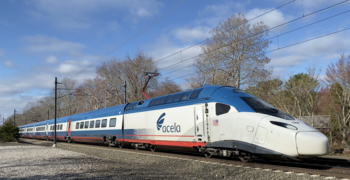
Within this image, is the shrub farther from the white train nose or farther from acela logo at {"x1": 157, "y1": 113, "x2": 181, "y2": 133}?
the white train nose

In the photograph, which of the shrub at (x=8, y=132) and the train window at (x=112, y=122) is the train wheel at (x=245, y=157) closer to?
the train window at (x=112, y=122)

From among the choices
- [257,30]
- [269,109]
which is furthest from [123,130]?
[257,30]

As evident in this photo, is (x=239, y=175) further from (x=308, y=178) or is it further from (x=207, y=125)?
(x=207, y=125)

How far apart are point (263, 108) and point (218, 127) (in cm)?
188

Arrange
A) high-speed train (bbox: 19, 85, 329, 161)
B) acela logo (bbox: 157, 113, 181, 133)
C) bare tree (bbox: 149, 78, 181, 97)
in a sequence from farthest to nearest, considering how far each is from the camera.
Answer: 1. bare tree (bbox: 149, 78, 181, 97)
2. acela logo (bbox: 157, 113, 181, 133)
3. high-speed train (bbox: 19, 85, 329, 161)

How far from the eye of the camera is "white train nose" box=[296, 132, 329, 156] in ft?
26.3

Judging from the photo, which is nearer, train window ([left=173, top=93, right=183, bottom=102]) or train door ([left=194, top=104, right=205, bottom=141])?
train door ([left=194, top=104, right=205, bottom=141])

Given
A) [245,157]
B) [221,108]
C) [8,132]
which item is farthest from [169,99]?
[8,132]

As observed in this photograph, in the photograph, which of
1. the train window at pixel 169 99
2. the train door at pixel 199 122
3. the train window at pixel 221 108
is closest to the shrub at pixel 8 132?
the train window at pixel 169 99

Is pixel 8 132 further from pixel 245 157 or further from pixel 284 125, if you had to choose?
pixel 284 125

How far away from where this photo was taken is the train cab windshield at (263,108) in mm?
9398

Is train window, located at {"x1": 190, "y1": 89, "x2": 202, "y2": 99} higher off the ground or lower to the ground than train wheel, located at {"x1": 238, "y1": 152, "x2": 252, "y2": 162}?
higher

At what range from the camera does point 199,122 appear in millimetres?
11672

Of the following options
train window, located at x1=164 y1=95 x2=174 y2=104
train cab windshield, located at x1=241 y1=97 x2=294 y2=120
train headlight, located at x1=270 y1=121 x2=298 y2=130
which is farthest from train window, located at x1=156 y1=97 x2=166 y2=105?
train headlight, located at x1=270 y1=121 x2=298 y2=130
